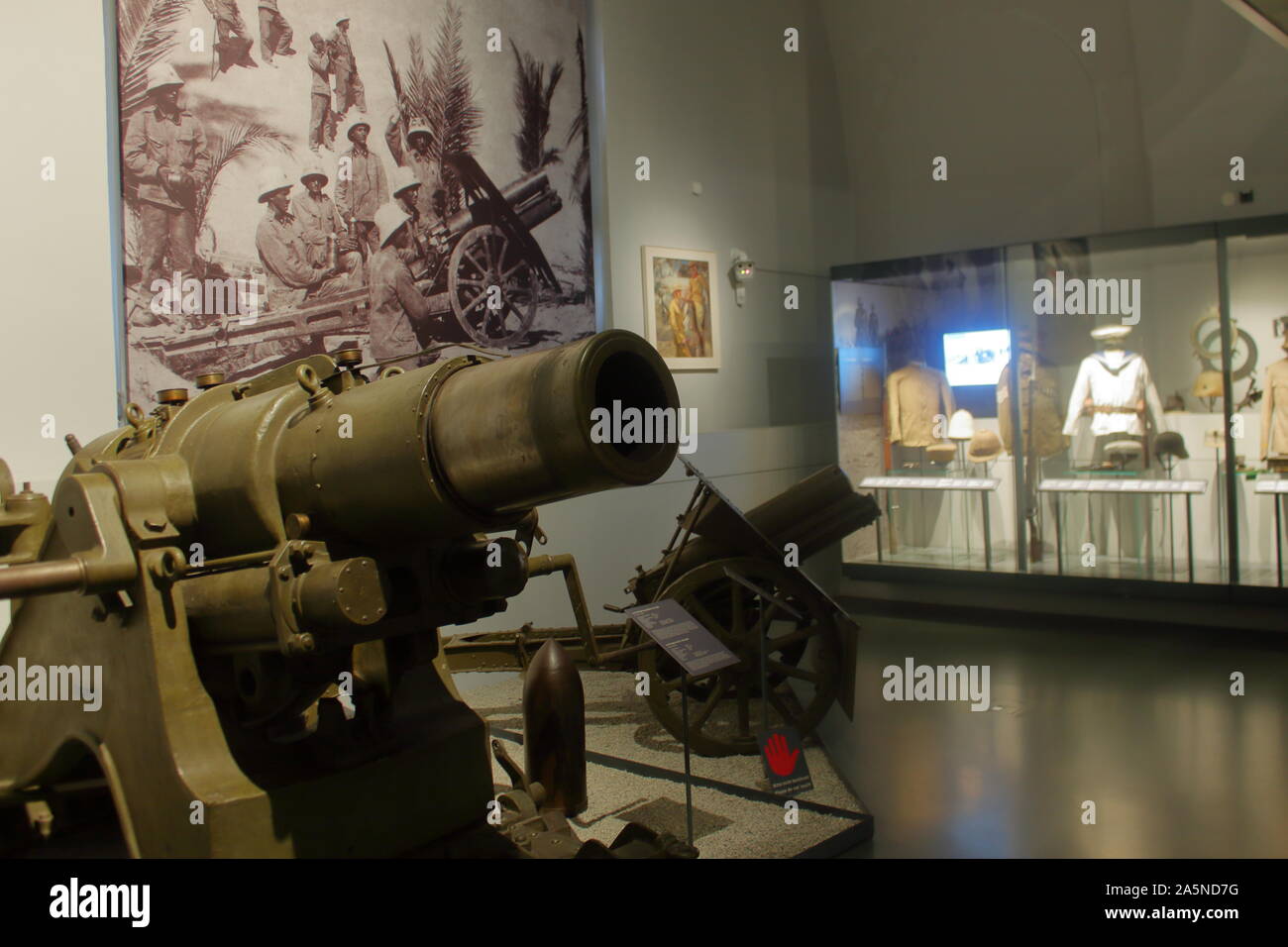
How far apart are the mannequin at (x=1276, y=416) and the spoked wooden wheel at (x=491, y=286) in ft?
14.8

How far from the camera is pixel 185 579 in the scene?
2.04 metres

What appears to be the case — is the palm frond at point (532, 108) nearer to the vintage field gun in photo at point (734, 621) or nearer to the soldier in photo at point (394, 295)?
the soldier in photo at point (394, 295)

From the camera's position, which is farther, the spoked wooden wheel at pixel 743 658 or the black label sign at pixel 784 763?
the spoked wooden wheel at pixel 743 658

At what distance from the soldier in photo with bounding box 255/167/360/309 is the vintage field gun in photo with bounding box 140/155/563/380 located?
0.07 m

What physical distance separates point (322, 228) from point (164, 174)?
2.63 ft

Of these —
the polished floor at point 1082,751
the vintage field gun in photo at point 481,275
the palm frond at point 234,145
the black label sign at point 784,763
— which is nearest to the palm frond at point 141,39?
the palm frond at point 234,145

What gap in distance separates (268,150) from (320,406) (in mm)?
3498

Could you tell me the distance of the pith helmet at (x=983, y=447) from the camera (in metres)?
7.24

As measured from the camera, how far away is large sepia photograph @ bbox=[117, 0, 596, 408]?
4594 mm

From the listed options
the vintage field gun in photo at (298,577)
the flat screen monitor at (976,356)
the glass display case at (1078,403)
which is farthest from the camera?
the flat screen monitor at (976,356)

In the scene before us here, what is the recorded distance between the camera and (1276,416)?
241 inches

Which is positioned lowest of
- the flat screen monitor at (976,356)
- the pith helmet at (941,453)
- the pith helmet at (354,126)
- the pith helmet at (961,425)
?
the pith helmet at (941,453)

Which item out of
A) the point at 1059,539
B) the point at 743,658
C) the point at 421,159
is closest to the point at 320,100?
the point at 421,159

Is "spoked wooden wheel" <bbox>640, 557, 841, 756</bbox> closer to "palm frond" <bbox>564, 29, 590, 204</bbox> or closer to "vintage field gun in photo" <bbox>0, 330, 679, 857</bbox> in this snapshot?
"vintage field gun in photo" <bbox>0, 330, 679, 857</bbox>
